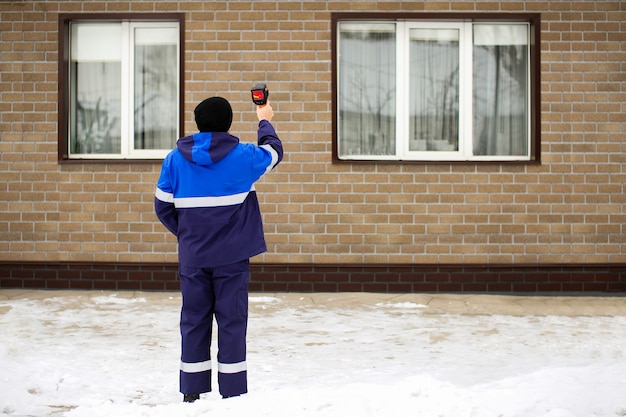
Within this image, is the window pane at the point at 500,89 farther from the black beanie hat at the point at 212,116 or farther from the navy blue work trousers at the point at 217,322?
the navy blue work trousers at the point at 217,322

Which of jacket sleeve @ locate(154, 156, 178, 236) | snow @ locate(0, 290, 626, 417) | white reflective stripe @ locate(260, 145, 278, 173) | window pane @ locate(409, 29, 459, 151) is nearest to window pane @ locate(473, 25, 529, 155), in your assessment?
window pane @ locate(409, 29, 459, 151)

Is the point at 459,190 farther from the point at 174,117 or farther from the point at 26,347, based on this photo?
the point at 26,347

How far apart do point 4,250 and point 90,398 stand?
20.0ft

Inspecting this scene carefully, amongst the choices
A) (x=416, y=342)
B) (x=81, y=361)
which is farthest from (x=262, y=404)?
(x=416, y=342)

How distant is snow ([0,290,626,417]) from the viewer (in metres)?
5.12

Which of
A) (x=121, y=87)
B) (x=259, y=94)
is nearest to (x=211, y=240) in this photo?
(x=259, y=94)

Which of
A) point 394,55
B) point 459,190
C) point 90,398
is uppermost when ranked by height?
point 394,55

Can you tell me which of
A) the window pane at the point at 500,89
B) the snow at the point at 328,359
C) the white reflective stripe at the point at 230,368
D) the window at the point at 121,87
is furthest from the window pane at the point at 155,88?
the white reflective stripe at the point at 230,368

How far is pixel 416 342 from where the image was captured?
807cm

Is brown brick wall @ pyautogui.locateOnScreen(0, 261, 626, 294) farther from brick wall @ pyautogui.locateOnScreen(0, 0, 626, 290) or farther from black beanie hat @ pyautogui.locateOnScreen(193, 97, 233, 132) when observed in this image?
black beanie hat @ pyautogui.locateOnScreen(193, 97, 233, 132)

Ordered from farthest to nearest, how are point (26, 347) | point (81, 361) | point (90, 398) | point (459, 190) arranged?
point (459, 190)
point (26, 347)
point (81, 361)
point (90, 398)

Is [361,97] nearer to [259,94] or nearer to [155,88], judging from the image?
[155,88]

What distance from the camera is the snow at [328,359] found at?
5121mm

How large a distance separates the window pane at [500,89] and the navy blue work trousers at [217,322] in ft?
22.2
